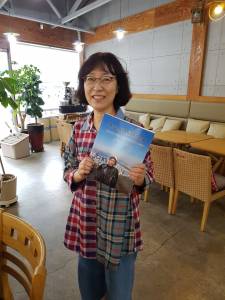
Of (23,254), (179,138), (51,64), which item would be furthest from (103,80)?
(51,64)

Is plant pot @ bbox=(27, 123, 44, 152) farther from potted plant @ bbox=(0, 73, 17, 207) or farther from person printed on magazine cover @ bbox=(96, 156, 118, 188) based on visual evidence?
person printed on magazine cover @ bbox=(96, 156, 118, 188)

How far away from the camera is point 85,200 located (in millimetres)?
1021

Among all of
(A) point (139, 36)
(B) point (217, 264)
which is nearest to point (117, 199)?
(B) point (217, 264)

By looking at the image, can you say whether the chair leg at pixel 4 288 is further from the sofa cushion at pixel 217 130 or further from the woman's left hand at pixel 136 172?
the sofa cushion at pixel 217 130

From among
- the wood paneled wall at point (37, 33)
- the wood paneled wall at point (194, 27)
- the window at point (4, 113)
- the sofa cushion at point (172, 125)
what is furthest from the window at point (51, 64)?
the sofa cushion at point (172, 125)

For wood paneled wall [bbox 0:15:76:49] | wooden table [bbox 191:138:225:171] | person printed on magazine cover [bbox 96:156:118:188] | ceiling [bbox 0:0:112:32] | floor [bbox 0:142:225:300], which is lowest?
floor [bbox 0:142:225:300]

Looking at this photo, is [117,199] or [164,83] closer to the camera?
[117,199]

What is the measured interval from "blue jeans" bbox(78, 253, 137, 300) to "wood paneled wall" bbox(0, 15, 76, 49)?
597 centimetres

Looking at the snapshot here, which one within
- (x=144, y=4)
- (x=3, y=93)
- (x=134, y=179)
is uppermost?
(x=144, y=4)

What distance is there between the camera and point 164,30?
495cm

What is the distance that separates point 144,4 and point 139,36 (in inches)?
27.1

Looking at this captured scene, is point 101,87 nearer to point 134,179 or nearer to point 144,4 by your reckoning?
point 134,179

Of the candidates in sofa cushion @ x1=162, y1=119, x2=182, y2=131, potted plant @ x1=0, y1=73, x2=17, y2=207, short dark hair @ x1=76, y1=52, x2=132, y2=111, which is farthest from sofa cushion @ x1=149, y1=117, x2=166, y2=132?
short dark hair @ x1=76, y1=52, x2=132, y2=111

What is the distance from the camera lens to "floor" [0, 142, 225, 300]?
5.58 feet
